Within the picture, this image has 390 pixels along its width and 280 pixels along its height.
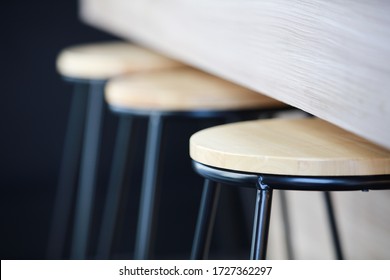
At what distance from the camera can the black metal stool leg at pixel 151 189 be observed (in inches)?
59.6

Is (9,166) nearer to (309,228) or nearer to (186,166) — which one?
(186,166)

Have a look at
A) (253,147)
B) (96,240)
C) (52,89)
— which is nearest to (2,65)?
(52,89)

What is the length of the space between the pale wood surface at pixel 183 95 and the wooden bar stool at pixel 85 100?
1.06 ft

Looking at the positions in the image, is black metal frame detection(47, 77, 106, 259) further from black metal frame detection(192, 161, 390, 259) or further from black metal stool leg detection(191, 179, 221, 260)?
black metal frame detection(192, 161, 390, 259)

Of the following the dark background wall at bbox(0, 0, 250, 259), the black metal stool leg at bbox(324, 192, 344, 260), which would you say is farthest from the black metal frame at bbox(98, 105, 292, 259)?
the dark background wall at bbox(0, 0, 250, 259)

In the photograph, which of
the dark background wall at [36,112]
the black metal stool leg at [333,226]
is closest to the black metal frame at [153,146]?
the black metal stool leg at [333,226]

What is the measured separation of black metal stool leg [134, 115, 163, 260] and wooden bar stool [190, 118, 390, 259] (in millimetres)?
375

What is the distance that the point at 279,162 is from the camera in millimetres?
935

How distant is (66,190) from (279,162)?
6.30 ft

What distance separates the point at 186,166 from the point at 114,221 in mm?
1256

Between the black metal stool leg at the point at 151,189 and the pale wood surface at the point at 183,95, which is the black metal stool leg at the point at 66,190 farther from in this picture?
the black metal stool leg at the point at 151,189

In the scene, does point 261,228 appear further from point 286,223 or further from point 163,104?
point 286,223

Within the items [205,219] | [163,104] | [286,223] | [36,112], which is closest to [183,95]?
[163,104]

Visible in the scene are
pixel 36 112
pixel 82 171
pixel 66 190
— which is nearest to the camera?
pixel 82 171
